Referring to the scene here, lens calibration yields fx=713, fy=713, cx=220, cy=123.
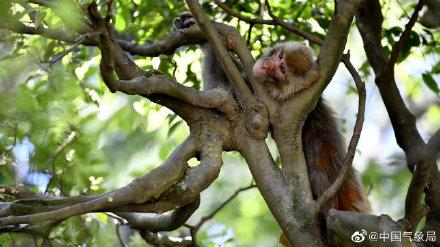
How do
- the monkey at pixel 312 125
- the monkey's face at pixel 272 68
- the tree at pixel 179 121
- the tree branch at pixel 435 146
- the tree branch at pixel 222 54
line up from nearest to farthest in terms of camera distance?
the tree at pixel 179 121, the tree branch at pixel 435 146, the tree branch at pixel 222 54, the monkey's face at pixel 272 68, the monkey at pixel 312 125

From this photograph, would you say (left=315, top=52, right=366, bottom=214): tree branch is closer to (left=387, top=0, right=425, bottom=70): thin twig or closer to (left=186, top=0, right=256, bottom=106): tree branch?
(left=387, top=0, right=425, bottom=70): thin twig

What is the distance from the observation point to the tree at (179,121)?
383 cm

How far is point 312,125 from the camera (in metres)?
5.83

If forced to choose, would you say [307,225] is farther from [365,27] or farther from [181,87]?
[365,27]

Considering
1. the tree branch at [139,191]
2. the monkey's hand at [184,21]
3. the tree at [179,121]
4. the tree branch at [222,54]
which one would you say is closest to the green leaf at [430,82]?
the tree at [179,121]

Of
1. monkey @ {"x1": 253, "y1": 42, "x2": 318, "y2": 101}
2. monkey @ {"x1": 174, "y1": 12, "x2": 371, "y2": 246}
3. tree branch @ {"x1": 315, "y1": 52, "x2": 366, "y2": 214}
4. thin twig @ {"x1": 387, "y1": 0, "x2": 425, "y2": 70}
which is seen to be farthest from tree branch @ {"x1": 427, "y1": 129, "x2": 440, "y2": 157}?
monkey @ {"x1": 174, "y1": 12, "x2": 371, "y2": 246}

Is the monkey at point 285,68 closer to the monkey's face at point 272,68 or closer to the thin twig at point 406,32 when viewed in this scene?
the monkey's face at point 272,68

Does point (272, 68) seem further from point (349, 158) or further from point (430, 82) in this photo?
point (349, 158)

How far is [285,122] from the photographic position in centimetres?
448

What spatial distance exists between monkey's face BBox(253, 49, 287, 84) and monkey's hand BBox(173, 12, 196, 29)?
0.58 m

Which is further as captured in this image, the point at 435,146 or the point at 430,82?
the point at 430,82

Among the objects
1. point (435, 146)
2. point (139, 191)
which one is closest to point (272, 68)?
point (435, 146)

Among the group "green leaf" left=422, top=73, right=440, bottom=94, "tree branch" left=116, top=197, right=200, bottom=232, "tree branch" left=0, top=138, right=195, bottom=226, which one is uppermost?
"green leaf" left=422, top=73, right=440, bottom=94

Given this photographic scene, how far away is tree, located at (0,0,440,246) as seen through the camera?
151 inches
